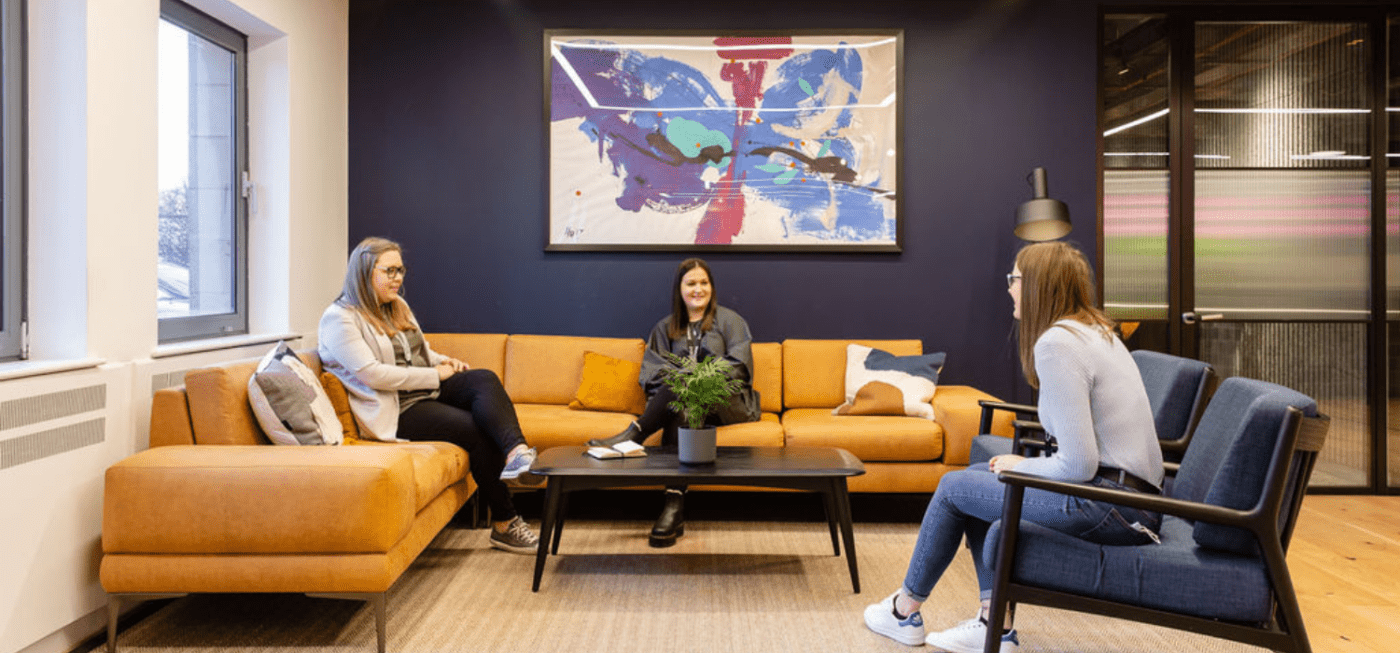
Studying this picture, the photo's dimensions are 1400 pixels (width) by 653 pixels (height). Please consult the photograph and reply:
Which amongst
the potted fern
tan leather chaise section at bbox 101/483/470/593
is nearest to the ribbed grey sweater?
the potted fern

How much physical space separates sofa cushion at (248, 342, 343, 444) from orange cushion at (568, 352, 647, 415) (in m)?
1.47

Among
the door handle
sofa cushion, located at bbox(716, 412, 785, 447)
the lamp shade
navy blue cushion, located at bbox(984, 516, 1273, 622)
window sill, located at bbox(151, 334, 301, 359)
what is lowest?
navy blue cushion, located at bbox(984, 516, 1273, 622)

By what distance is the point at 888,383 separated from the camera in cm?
433

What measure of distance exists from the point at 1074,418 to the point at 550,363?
298cm

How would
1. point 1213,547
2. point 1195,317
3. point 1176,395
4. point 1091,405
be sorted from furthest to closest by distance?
point 1195,317 → point 1176,395 → point 1091,405 → point 1213,547

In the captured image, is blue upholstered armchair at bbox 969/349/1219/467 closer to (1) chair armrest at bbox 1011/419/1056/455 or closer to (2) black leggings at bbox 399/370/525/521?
(1) chair armrest at bbox 1011/419/1056/455

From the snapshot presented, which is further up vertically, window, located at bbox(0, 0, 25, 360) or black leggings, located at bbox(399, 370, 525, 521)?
window, located at bbox(0, 0, 25, 360)

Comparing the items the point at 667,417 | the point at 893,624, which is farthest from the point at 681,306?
the point at 893,624

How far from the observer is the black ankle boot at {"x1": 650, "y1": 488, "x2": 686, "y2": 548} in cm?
371

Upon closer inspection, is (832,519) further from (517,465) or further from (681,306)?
(681,306)

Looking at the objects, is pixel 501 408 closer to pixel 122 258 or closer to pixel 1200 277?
pixel 122 258

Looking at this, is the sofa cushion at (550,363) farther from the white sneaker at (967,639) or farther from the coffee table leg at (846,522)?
the white sneaker at (967,639)

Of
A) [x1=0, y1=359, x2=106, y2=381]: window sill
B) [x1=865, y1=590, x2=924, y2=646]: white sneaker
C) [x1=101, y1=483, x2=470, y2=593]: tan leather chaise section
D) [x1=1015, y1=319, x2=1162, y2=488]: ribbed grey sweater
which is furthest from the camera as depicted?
[x1=865, y1=590, x2=924, y2=646]: white sneaker

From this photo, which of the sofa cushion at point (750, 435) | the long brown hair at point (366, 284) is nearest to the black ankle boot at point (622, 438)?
the sofa cushion at point (750, 435)
